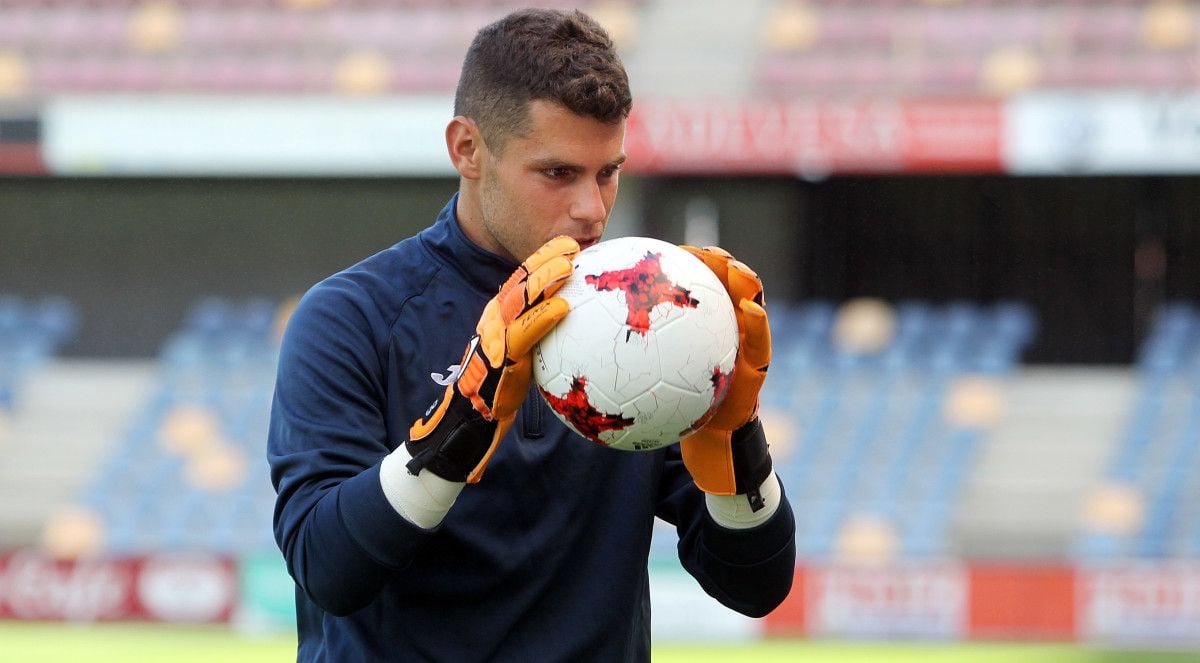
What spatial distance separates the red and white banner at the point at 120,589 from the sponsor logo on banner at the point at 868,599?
4.23 metres

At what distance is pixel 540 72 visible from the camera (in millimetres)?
2229

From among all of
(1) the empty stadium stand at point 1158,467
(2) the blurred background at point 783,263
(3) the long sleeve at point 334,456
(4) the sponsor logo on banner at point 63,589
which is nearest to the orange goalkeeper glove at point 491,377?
(3) the long sleeve at point 334,456

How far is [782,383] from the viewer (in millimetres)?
12969

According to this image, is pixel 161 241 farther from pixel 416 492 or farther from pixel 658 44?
pixel 416 492

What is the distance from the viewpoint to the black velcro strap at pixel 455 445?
2.04 m

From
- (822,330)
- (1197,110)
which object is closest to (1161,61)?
(1197,110)

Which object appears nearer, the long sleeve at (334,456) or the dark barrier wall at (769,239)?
the long sleeve at (334,456)

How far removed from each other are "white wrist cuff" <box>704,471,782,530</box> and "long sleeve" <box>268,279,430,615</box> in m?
0.49

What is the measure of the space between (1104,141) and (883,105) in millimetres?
1715

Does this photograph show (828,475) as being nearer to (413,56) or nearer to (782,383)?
(782,383)

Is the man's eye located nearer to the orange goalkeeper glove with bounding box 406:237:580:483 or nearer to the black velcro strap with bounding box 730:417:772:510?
the orange goalkeeper glove with bounding box 406:237:580:483

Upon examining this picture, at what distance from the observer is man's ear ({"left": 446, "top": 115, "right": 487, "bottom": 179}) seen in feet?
7.72

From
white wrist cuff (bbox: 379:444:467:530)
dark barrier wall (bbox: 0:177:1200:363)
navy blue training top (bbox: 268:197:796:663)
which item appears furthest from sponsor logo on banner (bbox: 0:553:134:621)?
white wrist cuff (bbox: 379:444:467:530)

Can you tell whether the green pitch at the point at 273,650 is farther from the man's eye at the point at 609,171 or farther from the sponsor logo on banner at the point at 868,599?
the man's eye at the point at 609,171
